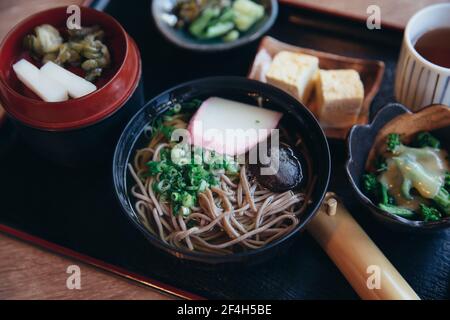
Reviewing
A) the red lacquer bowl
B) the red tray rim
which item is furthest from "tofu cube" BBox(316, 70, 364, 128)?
the red tray rim

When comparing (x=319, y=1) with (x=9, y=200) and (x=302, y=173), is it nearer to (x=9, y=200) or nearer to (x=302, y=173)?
(x=302, y=173)

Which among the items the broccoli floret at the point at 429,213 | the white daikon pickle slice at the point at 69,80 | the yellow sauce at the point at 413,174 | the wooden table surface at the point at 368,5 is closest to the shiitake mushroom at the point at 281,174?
the yellow sauce at the point at 413,174

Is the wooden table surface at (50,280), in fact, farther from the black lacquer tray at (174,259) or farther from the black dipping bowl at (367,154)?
the black dipping bowl at (367,154)

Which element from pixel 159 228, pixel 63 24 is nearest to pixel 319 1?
pixel 63 24

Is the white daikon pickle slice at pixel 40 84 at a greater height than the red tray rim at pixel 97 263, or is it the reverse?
the white daikon pickle slice at pixel 40 84

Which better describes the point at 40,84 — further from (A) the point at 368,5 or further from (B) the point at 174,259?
(A) the point at 368,5

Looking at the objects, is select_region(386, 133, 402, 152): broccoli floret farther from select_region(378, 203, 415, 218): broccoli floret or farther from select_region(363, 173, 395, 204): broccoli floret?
select_region(378, 203, 415, 218): broccoli floret
